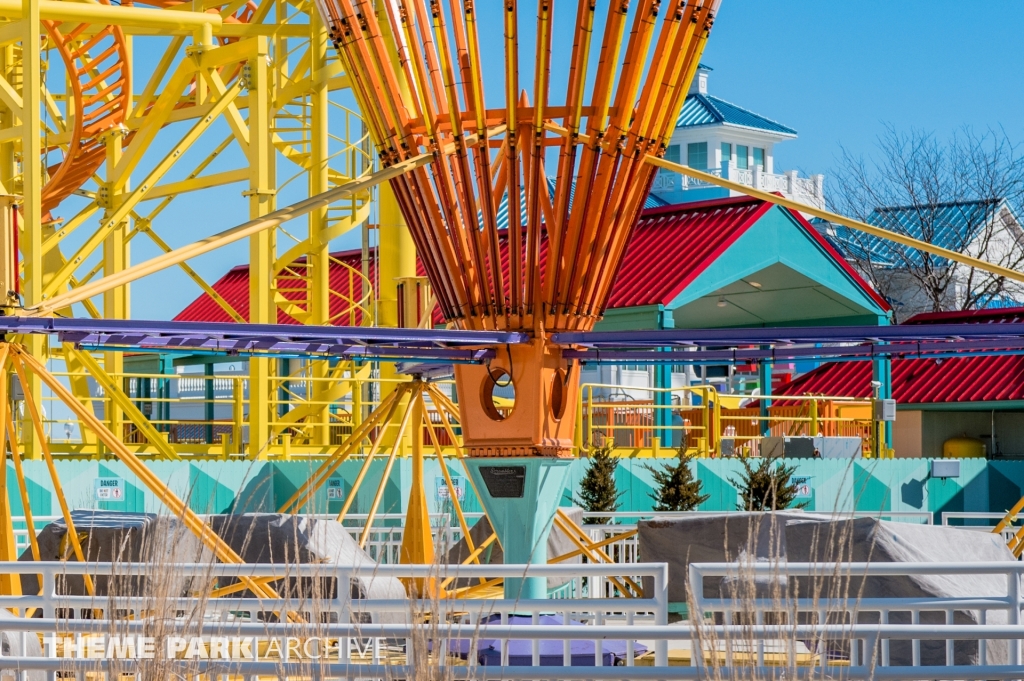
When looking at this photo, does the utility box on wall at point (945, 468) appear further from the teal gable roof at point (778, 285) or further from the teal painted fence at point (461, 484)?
the teal gable roof at point (778, 285)

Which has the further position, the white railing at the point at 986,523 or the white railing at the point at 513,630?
the white railing at the point at 986,523

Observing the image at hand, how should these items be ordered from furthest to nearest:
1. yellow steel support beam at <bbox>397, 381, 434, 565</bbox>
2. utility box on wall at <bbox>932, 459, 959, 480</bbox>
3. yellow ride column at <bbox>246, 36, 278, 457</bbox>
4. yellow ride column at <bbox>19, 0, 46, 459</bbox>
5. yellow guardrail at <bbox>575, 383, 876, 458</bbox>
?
utility box on wall at <bbox>932, 459, 959, 480</bbox> → yellow guardrail at <bbox>575, 383, 876, 458</bbox> → yellow ride column at <bbox>246, 36, 278, 457</bbox> → yellow ride column at <bbox>19, 0, 46, 459</bbox> → yellow steel support beam at <bbox>397, 381, 434, 565</bbox>

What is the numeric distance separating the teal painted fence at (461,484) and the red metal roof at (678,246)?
3.78 metres

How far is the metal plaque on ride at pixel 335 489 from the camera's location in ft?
55.1

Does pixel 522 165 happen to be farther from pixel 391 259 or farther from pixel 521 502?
pixel 391 259

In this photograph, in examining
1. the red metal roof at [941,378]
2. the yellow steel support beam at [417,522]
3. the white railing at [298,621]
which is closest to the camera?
the white railing at [298,621]

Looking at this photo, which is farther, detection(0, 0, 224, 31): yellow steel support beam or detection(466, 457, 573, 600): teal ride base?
detection(0, 0, 224, 31): yellow steel support beam

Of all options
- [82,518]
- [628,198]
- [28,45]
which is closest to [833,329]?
[628,198]

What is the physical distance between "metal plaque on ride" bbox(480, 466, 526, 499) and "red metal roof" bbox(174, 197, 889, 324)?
1142cm

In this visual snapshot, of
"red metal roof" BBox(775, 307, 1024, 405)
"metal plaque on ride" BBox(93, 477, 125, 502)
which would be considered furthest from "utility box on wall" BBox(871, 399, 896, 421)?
"metal plaque on ride" BBox(93, 477, 125, 502)

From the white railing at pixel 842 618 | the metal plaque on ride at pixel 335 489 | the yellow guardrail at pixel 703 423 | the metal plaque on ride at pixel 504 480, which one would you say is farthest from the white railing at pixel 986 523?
the metal plaque on ride at pixel 335 489

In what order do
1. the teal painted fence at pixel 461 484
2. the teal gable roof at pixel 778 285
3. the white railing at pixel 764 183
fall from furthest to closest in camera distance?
1. the white railing at pixel 764 183
2. the teal gable roof at pixel 778 285
3. the teal painted fence at pixel 461 484

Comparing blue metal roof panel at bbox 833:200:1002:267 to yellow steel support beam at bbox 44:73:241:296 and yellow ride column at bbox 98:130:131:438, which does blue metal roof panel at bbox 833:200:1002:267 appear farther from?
yellow steel support beam at bbox 44:73:241:296

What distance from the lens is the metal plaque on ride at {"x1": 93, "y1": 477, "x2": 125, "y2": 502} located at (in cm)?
1540
